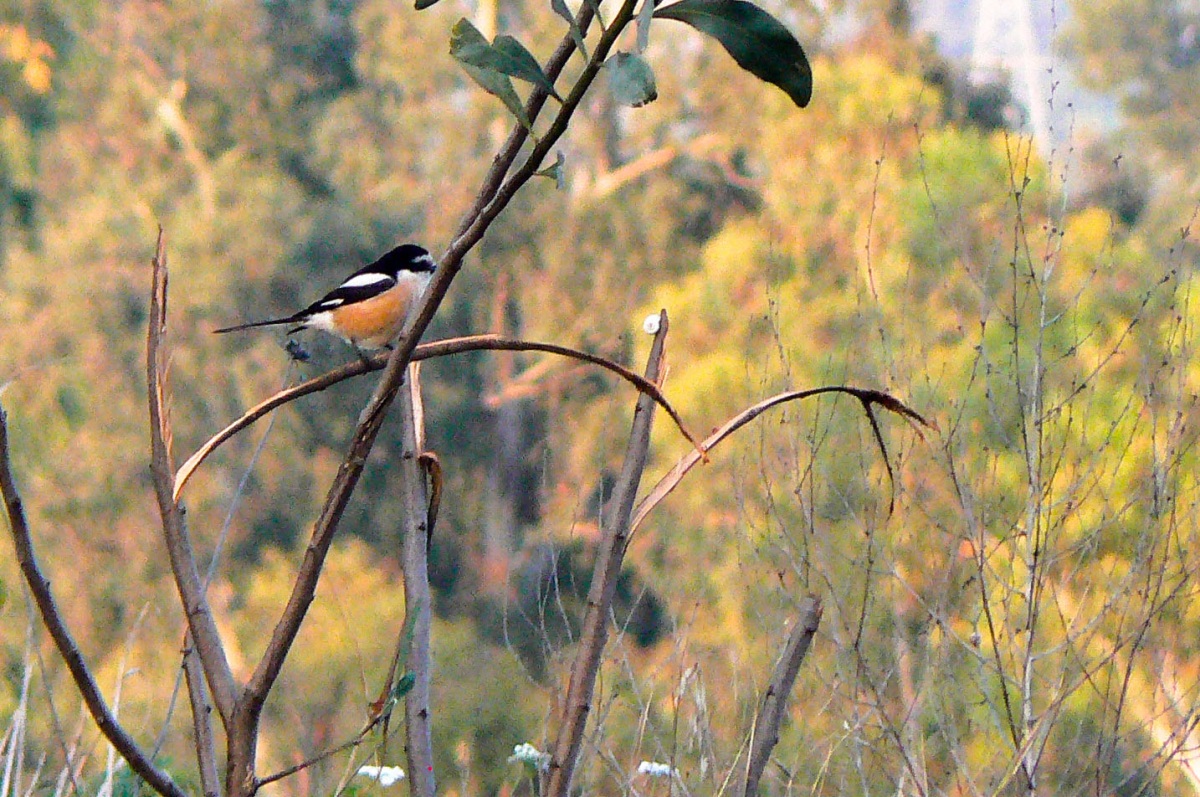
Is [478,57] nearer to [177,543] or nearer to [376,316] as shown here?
[177,543]

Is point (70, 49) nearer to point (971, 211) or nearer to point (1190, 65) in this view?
point (971, 211)

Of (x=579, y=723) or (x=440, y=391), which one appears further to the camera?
(x=440, y=391)

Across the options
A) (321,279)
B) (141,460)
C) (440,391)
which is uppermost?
(321,279)

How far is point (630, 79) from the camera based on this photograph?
956 mm

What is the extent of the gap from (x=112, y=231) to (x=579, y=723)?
810 inches

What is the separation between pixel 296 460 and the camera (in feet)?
62.1

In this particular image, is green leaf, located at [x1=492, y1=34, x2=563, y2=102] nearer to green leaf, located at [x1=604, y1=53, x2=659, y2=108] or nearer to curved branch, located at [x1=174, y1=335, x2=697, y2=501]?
green leaf, located at [x1=604, y1=53, x2=659, y2=108]

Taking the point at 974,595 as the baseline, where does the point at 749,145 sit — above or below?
above

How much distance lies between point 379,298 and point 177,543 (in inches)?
115

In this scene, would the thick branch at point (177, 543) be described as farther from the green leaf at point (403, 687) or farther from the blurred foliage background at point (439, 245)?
the blurred foliage background at point (439, 245)

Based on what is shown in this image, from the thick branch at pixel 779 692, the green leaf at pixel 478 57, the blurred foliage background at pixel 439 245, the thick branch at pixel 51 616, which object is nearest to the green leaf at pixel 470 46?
the green leaf at pixel 478 57

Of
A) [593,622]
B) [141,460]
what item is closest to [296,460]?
[141,460]

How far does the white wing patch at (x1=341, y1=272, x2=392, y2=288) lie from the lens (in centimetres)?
405

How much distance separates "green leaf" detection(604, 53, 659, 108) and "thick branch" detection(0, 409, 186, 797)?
0.44m
